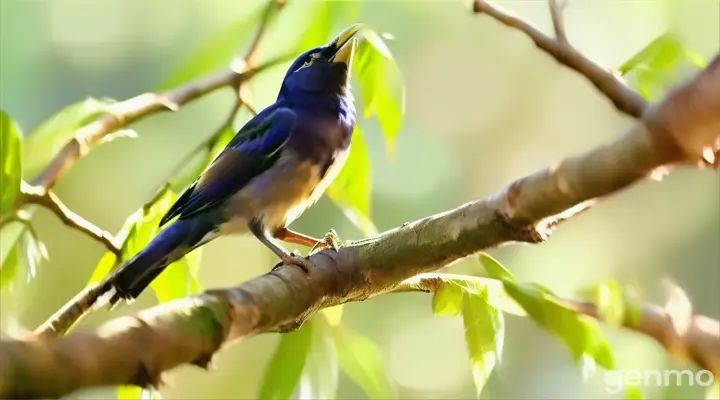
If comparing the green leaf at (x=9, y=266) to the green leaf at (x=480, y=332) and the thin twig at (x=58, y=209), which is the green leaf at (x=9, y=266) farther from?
the green leaf at (x=480, y=332)

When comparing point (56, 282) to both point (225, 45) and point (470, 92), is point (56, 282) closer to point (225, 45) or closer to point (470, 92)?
point (225, 45)

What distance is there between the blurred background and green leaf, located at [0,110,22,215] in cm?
36

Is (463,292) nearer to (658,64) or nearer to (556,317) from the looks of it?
(556,317)

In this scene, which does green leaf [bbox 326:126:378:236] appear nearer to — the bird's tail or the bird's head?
the bird's head

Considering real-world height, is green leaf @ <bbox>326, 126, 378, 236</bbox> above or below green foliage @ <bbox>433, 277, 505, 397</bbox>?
above

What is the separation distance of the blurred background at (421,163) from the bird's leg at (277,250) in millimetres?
274

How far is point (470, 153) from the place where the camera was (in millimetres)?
959

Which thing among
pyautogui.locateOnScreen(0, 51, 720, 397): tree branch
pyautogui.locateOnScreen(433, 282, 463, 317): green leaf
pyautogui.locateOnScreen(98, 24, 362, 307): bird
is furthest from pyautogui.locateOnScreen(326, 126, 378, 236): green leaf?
pyautogui.locateOnScreen(0, 51, 720, 397): tree branch

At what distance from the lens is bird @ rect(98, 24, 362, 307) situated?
602 millimetres

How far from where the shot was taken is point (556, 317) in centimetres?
49

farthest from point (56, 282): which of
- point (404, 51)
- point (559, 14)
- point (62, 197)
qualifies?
point (559, 14)

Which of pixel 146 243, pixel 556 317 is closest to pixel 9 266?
pixel 146 243

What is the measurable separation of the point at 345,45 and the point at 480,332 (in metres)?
0.30

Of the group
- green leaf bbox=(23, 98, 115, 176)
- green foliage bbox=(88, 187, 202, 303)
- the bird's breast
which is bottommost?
green foliage bbox=(88, 187, 202, 303)
